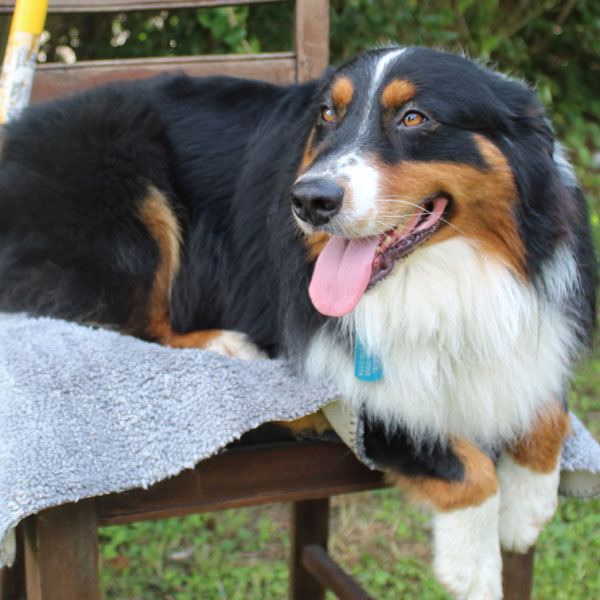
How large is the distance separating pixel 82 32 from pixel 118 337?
267 centimetres

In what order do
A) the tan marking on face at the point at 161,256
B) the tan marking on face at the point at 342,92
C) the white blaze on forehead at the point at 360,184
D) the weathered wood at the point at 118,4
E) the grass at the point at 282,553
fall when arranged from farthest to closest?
1. the grass at the point at 282,553
2. the weathered wood at the point at 118,4
3. the tan marking on face at the point at 161,256
4. the tan marking on face at the point at 342,92
5. the white blaze on forehead at the point at 360,184

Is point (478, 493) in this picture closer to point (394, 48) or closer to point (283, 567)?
point (394, 48)

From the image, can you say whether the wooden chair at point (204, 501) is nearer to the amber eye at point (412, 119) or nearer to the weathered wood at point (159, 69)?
the amber eye at point (412, 119)

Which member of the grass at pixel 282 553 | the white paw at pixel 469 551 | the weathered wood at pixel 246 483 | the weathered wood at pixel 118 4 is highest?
the weathered wood at pixel 118 4

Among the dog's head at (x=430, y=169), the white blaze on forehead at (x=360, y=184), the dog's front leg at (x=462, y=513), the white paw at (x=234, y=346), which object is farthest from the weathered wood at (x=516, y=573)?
the white blaze on forehead at (x=360, y=184)

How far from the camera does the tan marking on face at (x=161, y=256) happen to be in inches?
91.3

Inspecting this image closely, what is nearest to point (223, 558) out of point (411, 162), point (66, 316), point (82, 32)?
point (66, 316)

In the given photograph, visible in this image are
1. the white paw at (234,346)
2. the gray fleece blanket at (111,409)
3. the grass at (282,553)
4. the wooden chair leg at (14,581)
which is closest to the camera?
the gray fleece blanket at (111,409)

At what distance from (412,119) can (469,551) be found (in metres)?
0.94

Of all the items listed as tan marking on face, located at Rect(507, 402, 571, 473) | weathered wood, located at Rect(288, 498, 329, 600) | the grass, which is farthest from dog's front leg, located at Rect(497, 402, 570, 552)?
the grass

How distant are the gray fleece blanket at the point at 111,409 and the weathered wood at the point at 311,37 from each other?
1.30m

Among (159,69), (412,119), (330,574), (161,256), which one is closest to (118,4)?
(159,69)

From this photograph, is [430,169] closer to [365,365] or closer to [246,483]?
[365,365]

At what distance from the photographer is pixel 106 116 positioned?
243 cm
